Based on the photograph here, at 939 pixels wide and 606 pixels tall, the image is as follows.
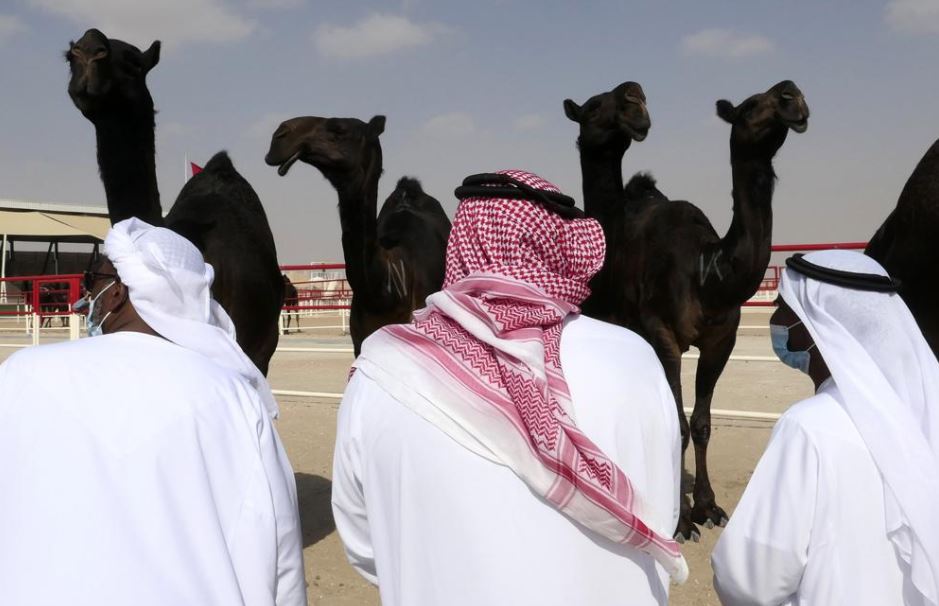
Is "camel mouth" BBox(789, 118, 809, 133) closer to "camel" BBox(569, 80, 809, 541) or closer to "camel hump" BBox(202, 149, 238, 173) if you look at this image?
"camel" BBox(569, 80, 809, 541)

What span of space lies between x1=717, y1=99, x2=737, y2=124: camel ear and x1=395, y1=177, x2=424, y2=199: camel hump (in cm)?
242

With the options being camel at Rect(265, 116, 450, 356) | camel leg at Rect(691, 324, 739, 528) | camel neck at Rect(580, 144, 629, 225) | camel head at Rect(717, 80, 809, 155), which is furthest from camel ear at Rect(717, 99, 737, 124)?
camel at Rect(265, 116, 450, 356)

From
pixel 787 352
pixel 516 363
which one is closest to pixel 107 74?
pixel 516 363

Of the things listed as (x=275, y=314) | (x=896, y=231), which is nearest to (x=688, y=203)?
(x=896, y=231)

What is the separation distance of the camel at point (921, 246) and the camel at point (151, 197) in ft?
11.9

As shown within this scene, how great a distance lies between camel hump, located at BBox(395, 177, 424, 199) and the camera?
6.57 metres

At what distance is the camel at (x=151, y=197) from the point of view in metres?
4.60

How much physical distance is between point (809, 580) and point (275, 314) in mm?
4102

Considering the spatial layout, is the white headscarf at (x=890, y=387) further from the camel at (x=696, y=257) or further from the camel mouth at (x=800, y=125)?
the camel at (x=696, y=257)

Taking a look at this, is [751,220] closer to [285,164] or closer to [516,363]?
[285,164]

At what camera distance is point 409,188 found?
6602 mm

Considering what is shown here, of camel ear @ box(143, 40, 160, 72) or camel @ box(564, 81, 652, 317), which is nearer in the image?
camel ear @ box(143, 40, 160, 72)

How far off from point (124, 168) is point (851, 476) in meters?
4.24

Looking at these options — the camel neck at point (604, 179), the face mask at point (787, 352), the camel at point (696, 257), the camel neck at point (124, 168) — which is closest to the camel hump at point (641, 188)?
the camel at point (696, 257)
